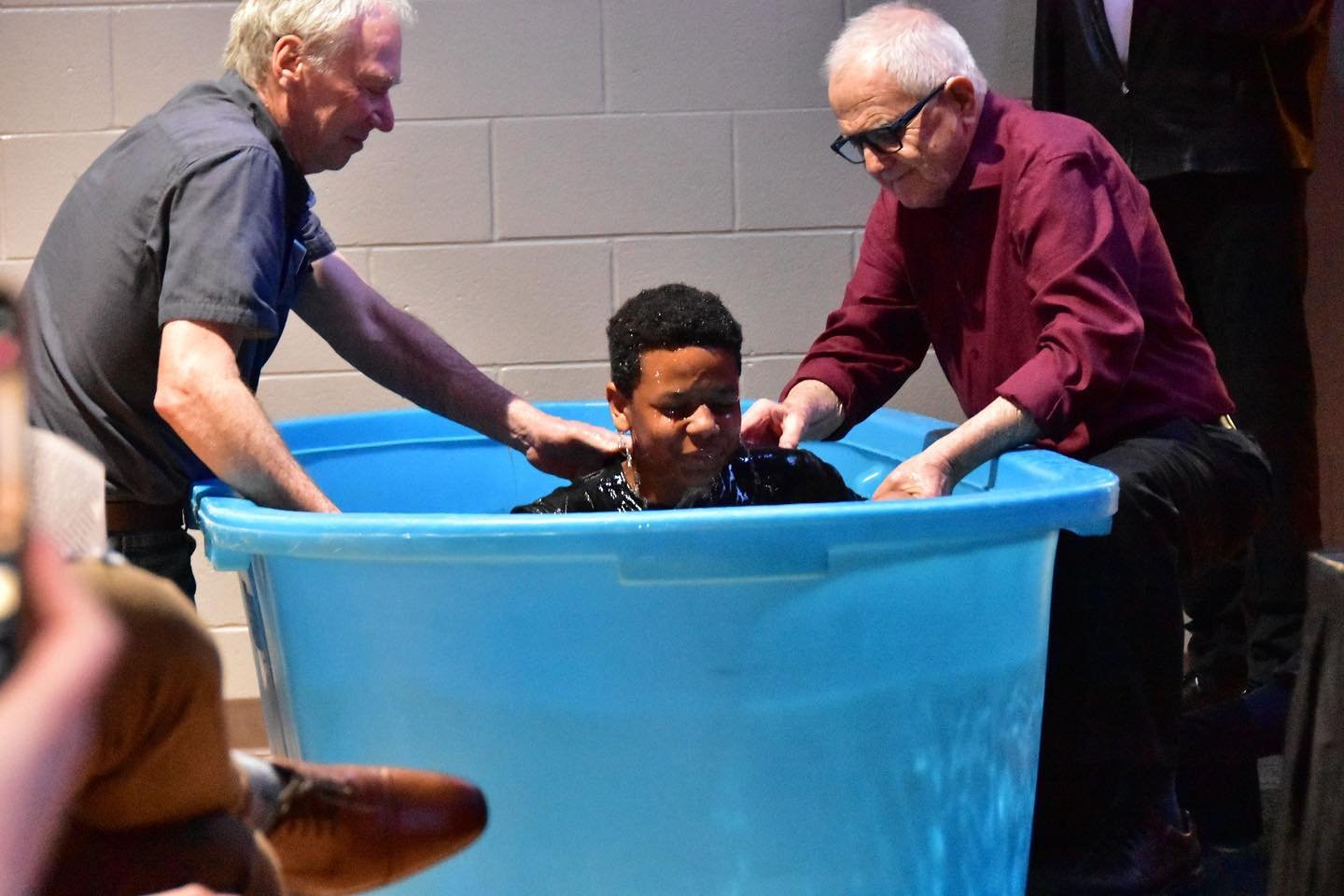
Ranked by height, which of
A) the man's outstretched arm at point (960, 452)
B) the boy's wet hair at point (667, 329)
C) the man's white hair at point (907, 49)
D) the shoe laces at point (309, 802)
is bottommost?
the man's outstretched arm at point (960, 452)

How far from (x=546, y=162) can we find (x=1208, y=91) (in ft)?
3.38

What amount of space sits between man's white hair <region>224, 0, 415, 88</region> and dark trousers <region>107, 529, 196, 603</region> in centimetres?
51

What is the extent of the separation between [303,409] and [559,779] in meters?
1.42

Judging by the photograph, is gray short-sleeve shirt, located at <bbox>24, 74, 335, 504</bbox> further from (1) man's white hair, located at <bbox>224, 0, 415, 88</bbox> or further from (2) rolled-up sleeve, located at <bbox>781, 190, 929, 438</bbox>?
(2) rolled-up sleeve, located at <bbox>781, 190, 929, 438</bbox>

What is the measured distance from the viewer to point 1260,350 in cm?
209

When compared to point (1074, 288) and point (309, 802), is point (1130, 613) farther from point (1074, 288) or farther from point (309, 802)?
point (309, 802)

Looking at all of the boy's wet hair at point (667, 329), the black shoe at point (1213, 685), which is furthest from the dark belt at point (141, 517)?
the black shoe at point (1213, 685)

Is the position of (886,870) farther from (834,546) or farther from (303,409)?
(303,409)

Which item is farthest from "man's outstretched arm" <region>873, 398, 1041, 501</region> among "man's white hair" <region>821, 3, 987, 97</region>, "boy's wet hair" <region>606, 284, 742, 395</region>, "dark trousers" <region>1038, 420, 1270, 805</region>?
"man's white hair" <region>821, 3, 987, 97</region>

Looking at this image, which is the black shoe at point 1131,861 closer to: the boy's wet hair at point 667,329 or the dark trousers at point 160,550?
the boy's wet hair at point 667,329

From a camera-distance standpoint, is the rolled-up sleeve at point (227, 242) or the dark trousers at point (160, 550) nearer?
the rolled-up sleeve at point (227, 242)

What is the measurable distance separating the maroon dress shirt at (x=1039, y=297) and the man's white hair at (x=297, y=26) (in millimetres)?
719

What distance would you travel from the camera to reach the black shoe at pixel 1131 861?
1541 mm

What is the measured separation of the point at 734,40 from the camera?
2320 mm
